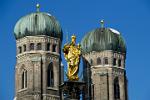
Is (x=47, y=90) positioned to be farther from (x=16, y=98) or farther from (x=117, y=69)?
(x=117, y=69)

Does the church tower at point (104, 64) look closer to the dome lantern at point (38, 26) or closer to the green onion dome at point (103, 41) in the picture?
the green onion dome at point (103, 41)

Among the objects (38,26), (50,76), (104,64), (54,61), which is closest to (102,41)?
(104,64)

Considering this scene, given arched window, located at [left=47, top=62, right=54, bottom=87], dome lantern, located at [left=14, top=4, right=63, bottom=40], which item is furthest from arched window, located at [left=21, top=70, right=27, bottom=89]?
dome lantern, located at [left=14, top=4, right=63, bottom=40]

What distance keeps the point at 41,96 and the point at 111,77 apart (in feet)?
42.8

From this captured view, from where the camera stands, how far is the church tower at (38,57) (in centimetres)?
10838

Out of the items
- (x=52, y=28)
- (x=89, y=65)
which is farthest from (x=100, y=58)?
(x=52, y=28)

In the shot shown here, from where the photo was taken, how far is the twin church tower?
10894 centimetres

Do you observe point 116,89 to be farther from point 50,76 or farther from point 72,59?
point 72,59

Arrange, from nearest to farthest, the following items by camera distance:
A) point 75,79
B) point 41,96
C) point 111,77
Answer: point 75,79 < point 41,96 < point 111,77

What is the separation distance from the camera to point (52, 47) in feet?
366

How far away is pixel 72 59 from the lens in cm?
5056

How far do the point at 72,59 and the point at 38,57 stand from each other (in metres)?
59.7

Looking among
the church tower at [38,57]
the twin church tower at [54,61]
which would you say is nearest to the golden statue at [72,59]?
the twin church tower at [54,61]

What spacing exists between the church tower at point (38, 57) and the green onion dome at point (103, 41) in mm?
6079
